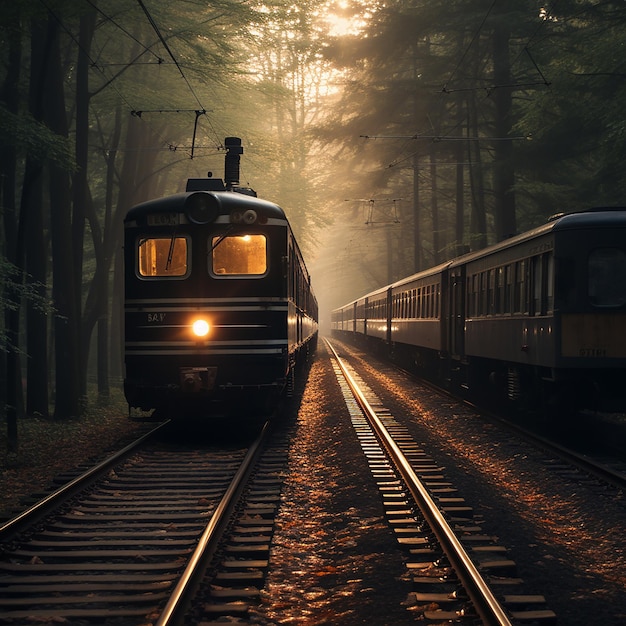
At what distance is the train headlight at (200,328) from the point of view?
36.6ft

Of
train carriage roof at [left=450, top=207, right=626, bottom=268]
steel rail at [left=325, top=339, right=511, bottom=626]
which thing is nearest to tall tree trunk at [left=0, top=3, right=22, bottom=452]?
steel rail at [left=325, top=339, right=511, bottom=626]

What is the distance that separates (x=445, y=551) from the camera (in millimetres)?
5746

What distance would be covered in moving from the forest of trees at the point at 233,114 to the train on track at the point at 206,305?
1941 mm

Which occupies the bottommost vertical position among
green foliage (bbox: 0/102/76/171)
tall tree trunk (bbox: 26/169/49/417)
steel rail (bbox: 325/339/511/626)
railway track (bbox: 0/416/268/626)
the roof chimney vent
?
railway track (bbox: 0/416/268/626)

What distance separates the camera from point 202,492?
26.4 ft

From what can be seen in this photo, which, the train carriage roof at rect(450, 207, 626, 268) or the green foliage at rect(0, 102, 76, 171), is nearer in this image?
the train carriage roof at rect(450, 207, 626, 268)

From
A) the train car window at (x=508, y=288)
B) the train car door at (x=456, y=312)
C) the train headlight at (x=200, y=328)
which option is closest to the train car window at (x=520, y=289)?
the train car window at (x=508, y=288)

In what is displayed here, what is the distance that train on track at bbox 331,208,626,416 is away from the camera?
10.7m

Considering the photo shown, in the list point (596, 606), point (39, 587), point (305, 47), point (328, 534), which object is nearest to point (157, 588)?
point (39, 587)

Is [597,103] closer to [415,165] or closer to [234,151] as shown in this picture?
[234,151]

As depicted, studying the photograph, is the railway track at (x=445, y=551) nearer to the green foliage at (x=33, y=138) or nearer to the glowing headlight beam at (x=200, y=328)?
the glowing headlight beam at (x=200, y=328)

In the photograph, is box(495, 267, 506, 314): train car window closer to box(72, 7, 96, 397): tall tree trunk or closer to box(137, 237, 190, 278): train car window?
box(137, 237, 190, 278): train car window

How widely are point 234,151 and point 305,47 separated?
254 inches

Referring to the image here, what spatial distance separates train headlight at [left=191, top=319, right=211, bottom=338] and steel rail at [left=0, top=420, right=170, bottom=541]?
6.05 ft
